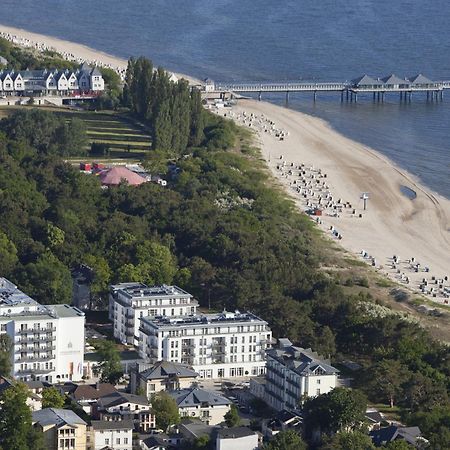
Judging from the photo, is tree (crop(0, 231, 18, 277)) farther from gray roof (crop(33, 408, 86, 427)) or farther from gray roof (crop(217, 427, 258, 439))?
gray roof (crop(217, 427, 258, 439))

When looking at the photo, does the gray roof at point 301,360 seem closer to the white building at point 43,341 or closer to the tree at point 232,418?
the tree at point 232,418

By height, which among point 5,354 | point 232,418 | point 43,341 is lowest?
point 232,418

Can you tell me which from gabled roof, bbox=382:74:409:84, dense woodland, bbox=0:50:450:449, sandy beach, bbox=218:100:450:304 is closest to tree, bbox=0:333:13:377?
dense woodland, bbox=0:50:450:449

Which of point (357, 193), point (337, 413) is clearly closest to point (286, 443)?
point (337, 413)

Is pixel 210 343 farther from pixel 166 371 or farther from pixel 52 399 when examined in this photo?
pixel 52 399

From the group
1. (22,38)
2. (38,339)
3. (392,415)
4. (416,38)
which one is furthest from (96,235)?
(416,38)

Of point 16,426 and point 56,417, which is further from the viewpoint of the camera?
point 56,417
